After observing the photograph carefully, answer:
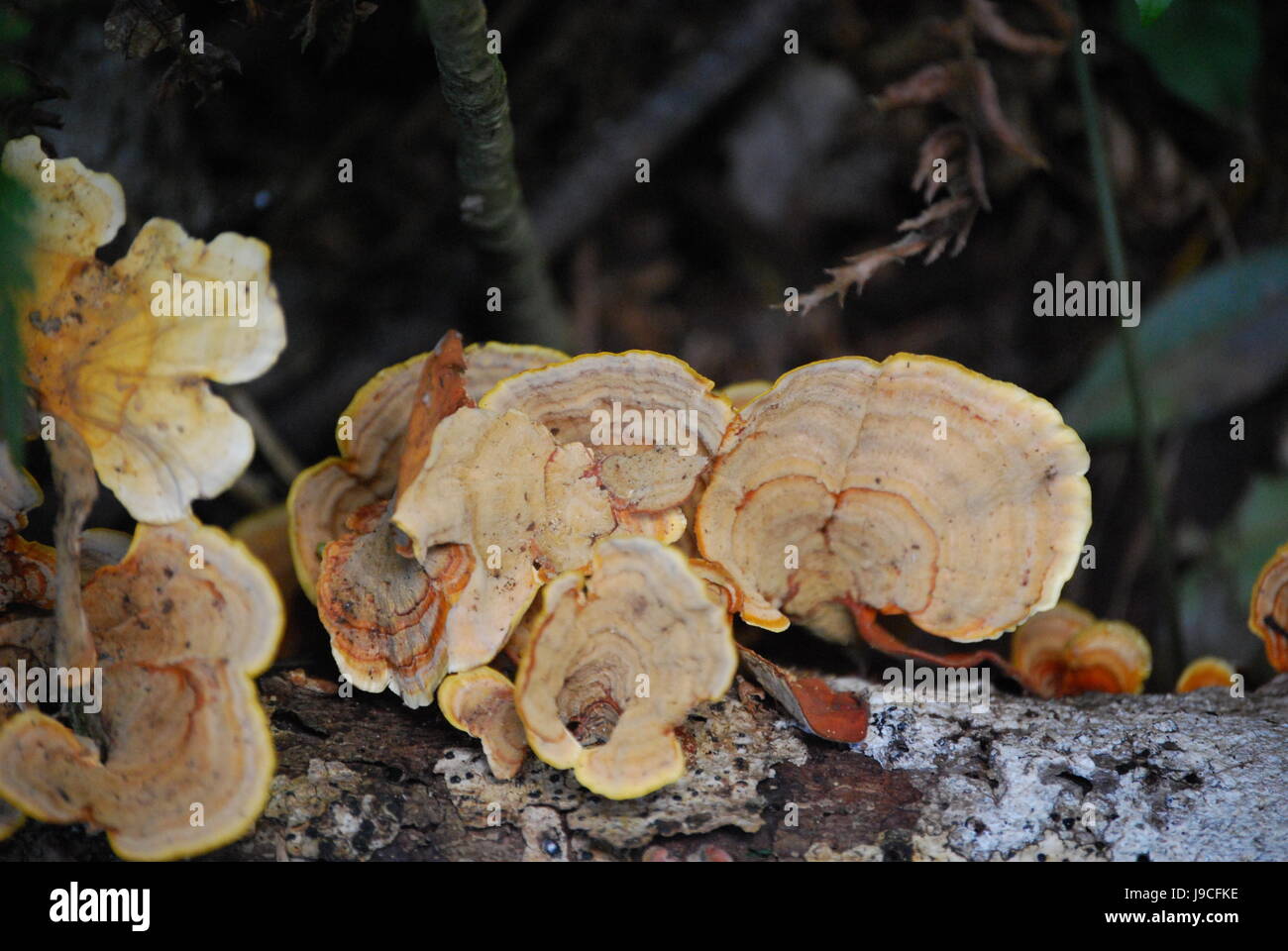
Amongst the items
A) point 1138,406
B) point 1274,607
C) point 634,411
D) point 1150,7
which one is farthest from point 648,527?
point 1138,406

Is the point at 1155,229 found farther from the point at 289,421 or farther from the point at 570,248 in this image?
the point at 289,421

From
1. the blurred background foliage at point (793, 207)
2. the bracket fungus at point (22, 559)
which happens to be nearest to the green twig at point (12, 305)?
the bracket fungus at point (22, 559)

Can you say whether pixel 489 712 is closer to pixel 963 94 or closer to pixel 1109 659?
pixel 1109 659

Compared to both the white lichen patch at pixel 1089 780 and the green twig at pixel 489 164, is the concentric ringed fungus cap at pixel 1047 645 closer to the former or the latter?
the white lichen patch at pixel 1089 780
